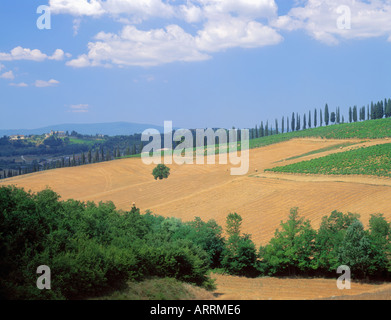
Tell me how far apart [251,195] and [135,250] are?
32169 millimetres

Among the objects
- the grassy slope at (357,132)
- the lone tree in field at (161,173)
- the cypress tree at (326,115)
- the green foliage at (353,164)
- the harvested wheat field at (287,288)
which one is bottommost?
the harvested wheat field at (287,288)

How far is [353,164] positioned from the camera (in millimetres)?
58469

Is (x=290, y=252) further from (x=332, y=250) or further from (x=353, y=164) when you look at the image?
(x=353, y=164)

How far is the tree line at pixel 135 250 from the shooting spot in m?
17.1

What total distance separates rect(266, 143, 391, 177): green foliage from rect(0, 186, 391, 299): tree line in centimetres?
2697

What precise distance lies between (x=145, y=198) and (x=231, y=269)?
30604 mm

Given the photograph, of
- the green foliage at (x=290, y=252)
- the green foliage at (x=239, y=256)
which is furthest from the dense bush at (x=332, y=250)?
the green foliage at (x=239, y=256)

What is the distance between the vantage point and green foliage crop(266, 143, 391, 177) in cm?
5381

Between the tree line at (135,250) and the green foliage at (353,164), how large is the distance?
26965 millimetres

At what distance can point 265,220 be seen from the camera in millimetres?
41125

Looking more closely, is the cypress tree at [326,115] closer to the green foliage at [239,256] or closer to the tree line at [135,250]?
the tree line at [135,250]

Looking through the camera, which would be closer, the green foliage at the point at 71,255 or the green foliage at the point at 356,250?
the green foliage at the point at 71,255

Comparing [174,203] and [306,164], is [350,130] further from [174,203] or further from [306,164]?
[174,203]

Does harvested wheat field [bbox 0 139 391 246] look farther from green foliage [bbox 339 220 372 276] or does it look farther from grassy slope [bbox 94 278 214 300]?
grassy slope [bbox 94 278 214 300]
